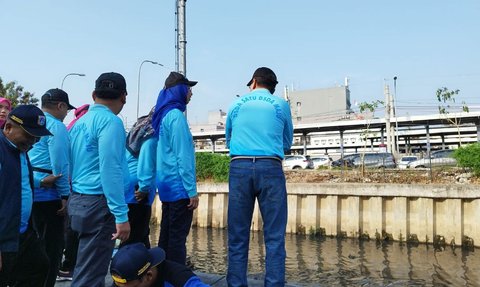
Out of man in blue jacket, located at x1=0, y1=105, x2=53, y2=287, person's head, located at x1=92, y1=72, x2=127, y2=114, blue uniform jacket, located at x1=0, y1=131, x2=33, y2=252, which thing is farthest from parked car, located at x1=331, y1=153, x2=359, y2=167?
blue uniform jacket, located at x1=0, y1=131, x2=33, y2=252

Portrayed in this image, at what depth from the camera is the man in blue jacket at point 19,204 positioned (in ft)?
9.66

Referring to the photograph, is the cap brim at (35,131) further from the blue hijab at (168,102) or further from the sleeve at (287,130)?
the sleeve at (287,130)

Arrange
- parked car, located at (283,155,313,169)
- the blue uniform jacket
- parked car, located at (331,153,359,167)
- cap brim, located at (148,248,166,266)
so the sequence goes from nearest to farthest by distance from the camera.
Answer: cap brim, located at (148,248,166,266), the blue uniform jacket, parked car, located at (331,153,359,167), parked car, located at (283,155,313,169)

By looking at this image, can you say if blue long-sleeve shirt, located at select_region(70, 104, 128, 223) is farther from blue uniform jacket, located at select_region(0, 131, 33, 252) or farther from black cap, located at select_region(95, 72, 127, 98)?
blue uniform jacket, located at select_region(0, 131, 33, 252)

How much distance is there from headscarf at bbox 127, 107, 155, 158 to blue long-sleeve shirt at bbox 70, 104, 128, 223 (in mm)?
929

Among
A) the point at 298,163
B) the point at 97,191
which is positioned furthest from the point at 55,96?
the point at 298,163

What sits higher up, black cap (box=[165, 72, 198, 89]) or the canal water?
black cap (box=[165, 72, 198, 89])

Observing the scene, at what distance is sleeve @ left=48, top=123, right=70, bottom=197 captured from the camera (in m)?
4.13

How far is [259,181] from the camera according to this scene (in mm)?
3635

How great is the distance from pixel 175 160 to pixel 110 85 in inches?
36.6

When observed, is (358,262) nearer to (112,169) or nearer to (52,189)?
(52,189)

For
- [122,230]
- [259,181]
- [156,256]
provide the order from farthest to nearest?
[259,181] → [122,230] → [156,256]

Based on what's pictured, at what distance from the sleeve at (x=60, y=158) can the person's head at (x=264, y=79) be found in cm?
182

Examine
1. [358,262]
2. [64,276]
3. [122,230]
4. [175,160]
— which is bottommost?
[358,262]
